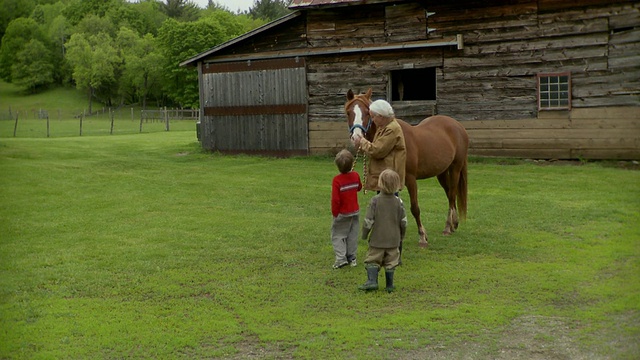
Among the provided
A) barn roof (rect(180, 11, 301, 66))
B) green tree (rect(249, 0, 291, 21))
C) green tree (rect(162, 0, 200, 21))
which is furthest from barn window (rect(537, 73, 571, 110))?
green tree (rect(162, 0, 200, 21))

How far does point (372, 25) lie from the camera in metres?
20.5

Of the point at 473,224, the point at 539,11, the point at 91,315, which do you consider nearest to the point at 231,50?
the point at 539,11

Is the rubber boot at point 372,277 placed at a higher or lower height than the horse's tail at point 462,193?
lower

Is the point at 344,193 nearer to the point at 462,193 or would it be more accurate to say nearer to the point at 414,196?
the point at 414,196

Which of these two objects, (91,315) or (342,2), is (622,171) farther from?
(91,315)

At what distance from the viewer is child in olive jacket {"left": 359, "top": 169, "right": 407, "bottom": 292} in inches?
285

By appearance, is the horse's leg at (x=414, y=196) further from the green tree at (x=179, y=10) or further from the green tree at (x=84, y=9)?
the green tree at (x=84, y=9)

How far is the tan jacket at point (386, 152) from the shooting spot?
851 cm

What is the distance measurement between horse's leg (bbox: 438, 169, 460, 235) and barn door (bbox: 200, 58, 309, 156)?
11.3 meters

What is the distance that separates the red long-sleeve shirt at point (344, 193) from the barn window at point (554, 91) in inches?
480

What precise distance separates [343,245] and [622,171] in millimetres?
11172

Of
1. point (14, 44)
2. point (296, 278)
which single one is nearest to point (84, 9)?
A: point (14, 44)

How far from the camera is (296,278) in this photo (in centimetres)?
785

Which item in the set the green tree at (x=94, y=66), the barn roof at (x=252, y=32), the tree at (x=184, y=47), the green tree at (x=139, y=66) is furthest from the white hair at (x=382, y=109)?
the green tree at (x=94, y=66)
